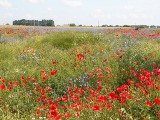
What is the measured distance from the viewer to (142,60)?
7801 millimetres

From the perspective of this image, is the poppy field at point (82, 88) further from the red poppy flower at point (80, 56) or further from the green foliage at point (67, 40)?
the green foliage at point (67, 40)

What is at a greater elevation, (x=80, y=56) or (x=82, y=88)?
(x=80, y=56)

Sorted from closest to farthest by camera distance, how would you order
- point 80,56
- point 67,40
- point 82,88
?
point 82,88, point 80,56, point 67,40

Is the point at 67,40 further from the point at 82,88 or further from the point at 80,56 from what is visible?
the point at 82,88

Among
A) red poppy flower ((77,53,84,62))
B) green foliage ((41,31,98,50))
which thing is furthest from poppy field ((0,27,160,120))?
green foliage ((41,31,98,50))

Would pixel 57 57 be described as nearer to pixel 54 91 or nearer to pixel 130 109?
pixel 54 91

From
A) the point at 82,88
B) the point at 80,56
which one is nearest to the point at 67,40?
the point at 80,56

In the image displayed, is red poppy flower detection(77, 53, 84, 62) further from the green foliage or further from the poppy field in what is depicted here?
the green foliage

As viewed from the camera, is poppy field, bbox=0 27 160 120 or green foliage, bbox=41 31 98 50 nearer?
poppy field, bbox=0 27 160 120

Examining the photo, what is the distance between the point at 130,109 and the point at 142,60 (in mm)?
3804

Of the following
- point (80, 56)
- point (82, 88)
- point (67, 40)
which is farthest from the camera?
point (67, 40)

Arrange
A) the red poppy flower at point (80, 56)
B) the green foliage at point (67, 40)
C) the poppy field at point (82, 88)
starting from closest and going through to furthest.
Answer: the poppy field at point (82, 88) < the red poppy flower at point (80, 56) < the green foliage at point (67, 40)

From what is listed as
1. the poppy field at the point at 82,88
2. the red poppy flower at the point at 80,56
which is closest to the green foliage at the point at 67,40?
the poppy field at the point at 82,88

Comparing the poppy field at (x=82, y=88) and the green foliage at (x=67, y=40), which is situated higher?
the green foliage at (x=67, y=40)
